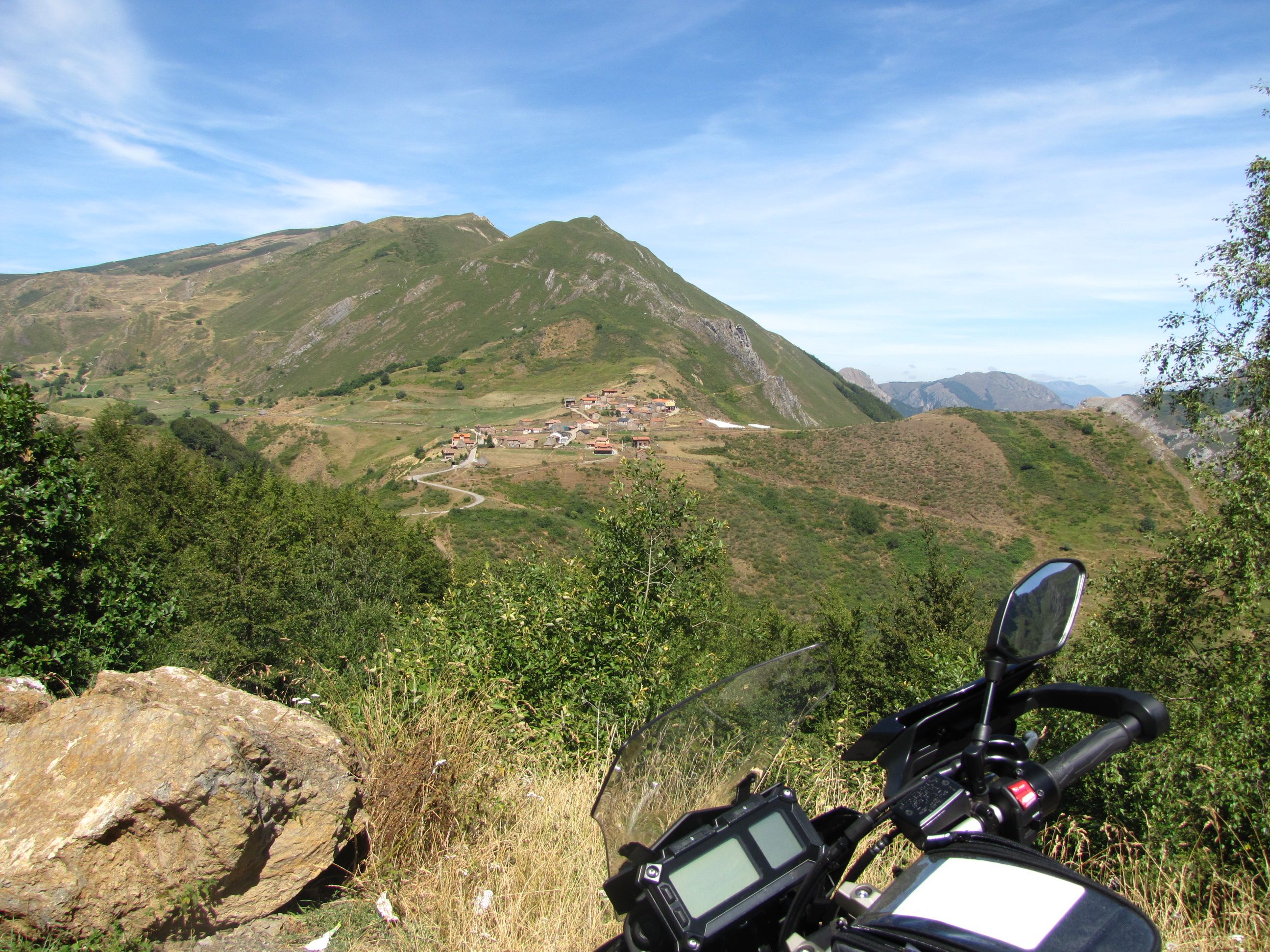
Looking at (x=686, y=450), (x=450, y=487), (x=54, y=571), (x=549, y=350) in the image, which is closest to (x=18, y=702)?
(x=54, y=571)

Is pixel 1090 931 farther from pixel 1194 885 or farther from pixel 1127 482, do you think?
pixel 1127 482

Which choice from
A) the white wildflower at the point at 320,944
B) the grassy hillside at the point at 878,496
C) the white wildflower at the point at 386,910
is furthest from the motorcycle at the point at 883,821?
the grassy hillside at the point at 878,496

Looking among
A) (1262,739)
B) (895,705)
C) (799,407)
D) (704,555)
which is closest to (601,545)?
(704,555)

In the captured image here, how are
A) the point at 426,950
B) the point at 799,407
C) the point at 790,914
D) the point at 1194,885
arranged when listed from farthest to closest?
the point at 799,407
the point at 1194,885
the point at 426,950
the point at 790,914

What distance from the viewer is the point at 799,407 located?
166 meters

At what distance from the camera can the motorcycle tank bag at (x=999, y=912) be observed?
41.6 inches

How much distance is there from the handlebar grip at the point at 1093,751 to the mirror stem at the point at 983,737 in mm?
148

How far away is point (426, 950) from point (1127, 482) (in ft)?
239

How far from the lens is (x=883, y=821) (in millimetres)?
1540

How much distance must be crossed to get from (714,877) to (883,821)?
408 mm

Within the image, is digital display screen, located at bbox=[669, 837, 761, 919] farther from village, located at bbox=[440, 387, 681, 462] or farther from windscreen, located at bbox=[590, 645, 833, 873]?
village, located at bbox=[440, 387, 681, 462]

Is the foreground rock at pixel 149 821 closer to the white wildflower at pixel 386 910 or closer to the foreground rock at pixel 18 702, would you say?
the foreground rock at pixel 18 702

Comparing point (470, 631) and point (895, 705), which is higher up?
point (470, 631)

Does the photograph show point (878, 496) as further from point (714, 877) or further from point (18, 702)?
point (714, 877)
